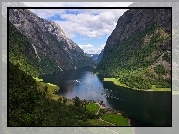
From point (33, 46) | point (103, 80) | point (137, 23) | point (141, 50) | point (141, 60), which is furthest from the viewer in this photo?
point (33, 46)

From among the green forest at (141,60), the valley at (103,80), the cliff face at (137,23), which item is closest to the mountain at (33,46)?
the valley at (103,80)

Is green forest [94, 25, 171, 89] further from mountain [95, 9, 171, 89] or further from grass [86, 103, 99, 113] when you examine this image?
grass [86, 103, 99, 113]

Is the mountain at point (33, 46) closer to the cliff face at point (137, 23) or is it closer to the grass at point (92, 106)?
the cliff face at point (137, 23)

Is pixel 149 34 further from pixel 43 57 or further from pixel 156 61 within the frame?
pixel 43 57

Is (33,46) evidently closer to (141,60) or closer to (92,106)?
(141,60)

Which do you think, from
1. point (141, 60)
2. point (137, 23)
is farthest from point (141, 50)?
point (137, 23)

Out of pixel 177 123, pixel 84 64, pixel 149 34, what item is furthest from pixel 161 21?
pixel 84 64

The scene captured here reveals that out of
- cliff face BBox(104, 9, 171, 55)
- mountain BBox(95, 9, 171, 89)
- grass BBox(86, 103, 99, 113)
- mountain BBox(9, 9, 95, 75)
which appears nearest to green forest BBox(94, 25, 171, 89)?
mountain BBox(95, 9, 171, 89)

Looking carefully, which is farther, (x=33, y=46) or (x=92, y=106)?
(x=33, y=46)
